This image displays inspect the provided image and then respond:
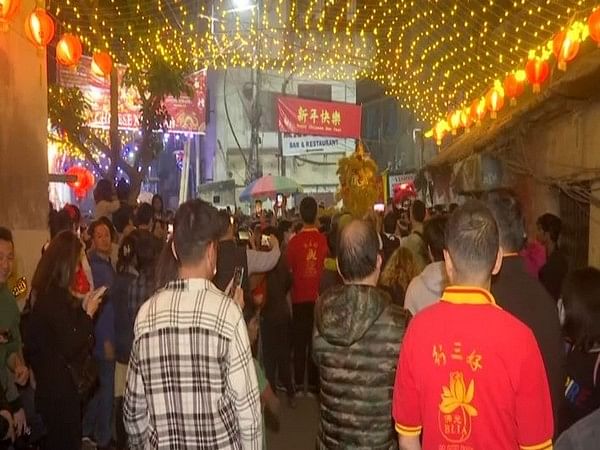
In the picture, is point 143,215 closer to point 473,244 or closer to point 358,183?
point 358,183

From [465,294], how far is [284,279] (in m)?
5.41

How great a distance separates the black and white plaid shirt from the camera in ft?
9.84

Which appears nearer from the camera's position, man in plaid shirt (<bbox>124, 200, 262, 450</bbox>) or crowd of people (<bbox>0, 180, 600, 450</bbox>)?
crowd of people (<bbox>0, 180, 600, 450</bbox>)

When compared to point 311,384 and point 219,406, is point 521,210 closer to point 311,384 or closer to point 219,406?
point 219,406

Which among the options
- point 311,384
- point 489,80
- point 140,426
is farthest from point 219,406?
point 489,80

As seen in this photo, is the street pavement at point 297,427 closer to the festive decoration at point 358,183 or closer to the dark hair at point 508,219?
the festive decoration at point 358,183

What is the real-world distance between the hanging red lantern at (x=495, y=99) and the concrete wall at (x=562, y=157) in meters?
1.03

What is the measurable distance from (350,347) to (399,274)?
220 cm

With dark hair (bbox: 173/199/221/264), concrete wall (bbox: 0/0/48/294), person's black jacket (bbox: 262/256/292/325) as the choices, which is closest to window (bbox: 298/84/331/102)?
concrete wall (bbox: 0/0/48/294)

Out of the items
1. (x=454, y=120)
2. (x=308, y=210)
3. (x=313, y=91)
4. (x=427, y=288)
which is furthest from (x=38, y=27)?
(x=313, y=91)

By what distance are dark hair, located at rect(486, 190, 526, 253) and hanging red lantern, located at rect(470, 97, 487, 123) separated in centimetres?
1111

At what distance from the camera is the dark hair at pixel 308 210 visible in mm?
8016

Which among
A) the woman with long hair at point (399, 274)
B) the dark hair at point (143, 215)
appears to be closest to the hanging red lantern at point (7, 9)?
the dark hair at point (143, 215)

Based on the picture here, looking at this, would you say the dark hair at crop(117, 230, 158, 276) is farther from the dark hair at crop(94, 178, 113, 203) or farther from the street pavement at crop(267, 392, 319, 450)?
the dark hair at crop(94, 178, 113, 203)
